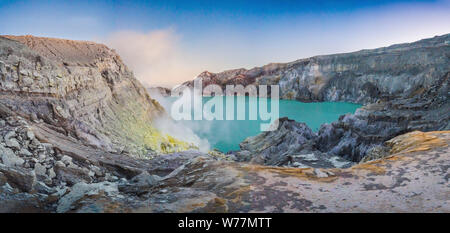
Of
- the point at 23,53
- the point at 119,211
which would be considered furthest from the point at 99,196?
the point at 23,53

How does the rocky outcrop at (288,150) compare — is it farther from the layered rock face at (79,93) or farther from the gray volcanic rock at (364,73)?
the gray volcanic rock at (364,73)

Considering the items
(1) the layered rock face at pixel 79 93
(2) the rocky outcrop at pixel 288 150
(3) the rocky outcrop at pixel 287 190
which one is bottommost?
(2) the rocky outcrop at pixel 288 150

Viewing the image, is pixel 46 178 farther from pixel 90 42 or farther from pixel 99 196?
pixel 90 42

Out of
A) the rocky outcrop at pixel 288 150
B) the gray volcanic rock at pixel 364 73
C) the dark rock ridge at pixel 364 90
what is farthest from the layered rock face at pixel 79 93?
the gray volcanic rock at pixel 364 73

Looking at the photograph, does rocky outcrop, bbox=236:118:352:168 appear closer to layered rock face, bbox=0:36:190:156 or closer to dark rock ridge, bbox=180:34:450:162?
dark rock ridge, bbox=180:34:450:162

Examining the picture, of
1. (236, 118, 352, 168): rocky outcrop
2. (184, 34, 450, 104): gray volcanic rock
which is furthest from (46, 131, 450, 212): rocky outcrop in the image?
(184, 34, 450, 104): gray volcanic rock
